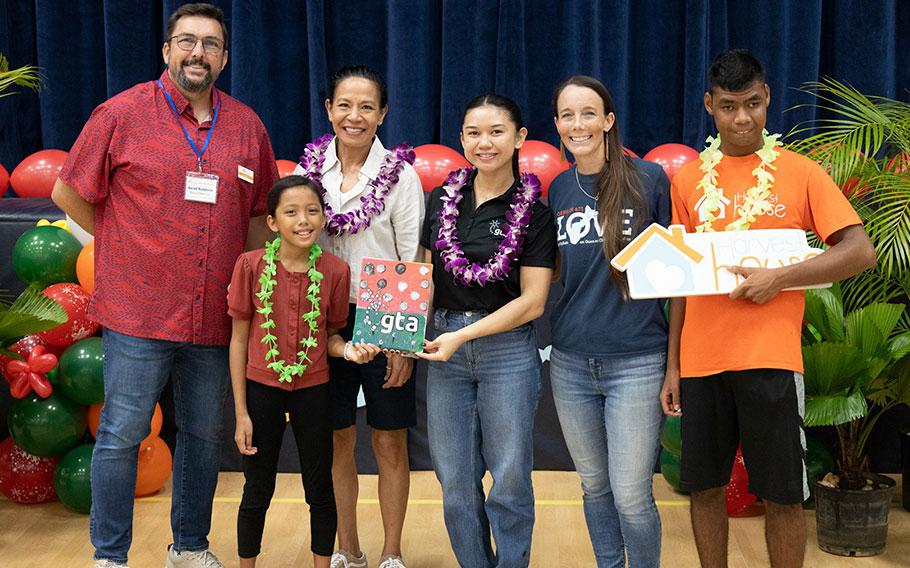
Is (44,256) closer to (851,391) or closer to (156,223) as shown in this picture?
(156,223)

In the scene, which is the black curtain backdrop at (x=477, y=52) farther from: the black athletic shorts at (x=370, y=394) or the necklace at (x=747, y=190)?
the necklace at (x=747, y=190)

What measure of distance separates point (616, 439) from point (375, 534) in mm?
1570

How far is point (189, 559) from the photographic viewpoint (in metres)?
3.60

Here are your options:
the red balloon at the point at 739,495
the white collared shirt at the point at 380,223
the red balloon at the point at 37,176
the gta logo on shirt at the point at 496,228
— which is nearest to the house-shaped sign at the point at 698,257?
the gta logo on shirt at the point at 496,228

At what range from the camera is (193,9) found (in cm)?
333

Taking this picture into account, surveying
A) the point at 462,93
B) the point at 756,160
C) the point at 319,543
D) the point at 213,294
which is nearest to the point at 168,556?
the point at 319,543

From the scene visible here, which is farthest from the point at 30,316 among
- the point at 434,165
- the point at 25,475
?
the point at 434,165

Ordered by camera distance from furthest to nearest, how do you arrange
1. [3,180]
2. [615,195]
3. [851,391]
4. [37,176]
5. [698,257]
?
1. [3,180]
2. [37,176]
3. [851,391]
4. [615,195]
5. [698,257]

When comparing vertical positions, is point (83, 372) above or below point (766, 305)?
below

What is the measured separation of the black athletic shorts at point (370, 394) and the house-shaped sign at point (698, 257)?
99 cm

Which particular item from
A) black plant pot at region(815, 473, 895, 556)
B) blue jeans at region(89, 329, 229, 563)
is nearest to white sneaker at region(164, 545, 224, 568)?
blue jeans at region(89, 329, 229, 563)

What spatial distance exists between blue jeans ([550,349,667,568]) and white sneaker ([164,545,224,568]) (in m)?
1.46

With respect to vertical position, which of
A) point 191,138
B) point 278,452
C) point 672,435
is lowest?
point 672,435

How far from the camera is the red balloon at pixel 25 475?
447 cm
